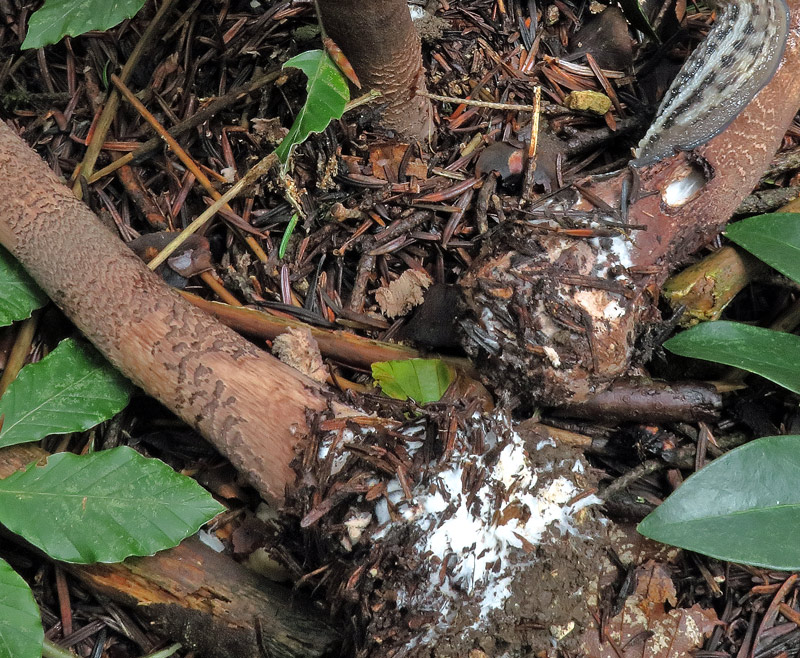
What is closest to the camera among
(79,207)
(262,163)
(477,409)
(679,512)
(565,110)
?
(679,512)

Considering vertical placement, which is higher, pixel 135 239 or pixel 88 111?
pixel 88 111

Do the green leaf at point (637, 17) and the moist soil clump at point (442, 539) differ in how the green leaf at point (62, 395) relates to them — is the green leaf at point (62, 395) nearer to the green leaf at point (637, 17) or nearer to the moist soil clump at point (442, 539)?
the moist soil clump at point (442, 539)

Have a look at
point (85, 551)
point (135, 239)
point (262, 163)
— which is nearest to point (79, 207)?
point (135, 239)

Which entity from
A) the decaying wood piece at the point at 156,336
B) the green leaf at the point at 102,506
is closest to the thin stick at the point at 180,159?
the decaying wood piece at the point at 156,336

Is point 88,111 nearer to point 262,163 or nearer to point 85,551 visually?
point 262,163

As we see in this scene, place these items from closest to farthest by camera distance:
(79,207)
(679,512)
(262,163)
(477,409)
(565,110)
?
(679,512) < (477,409) < (79,207) < (262,163) < (565,110)

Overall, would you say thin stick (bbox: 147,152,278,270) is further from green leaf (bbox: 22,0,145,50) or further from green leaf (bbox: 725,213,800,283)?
green leaf (bbox: 725,213,800,283)
